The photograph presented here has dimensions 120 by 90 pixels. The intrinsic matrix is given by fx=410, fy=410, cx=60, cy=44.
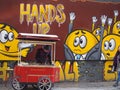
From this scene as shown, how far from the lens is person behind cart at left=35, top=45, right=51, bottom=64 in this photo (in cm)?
1612

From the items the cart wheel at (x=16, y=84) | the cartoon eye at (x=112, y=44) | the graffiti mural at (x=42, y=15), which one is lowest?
the cart wheel at (x=16, y=84)

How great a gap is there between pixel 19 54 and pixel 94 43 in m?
3.98

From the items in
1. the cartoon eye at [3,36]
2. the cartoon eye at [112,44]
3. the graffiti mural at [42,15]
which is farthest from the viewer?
the cartoon eye at [112,44]

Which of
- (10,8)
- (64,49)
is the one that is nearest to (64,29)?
(64,49)

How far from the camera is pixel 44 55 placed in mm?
16281

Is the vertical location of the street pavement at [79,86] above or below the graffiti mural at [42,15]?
below

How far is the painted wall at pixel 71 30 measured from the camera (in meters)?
17.7

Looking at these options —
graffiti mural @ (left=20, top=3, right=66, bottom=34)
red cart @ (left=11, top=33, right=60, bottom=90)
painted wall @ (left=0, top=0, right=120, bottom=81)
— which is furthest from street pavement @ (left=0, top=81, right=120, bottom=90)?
graffiti mural @ (left=20, top=3, right=66, bottom=34)

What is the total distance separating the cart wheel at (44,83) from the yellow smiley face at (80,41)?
358 centimetres

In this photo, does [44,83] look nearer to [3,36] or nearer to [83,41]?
[3,36]

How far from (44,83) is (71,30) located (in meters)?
4.10

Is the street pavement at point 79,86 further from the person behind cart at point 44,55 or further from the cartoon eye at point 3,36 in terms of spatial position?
the cartoon eye at point 3,36

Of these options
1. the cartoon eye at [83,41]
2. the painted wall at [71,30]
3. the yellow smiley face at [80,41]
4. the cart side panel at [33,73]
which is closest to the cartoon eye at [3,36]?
the painted wall at [71,30]

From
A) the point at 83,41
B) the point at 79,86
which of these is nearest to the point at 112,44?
the point at 83,41
